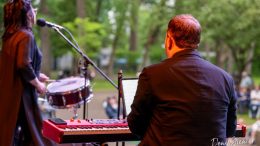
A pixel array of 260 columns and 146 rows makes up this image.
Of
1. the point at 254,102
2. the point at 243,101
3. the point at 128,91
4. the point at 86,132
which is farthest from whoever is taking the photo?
the point at 243,101

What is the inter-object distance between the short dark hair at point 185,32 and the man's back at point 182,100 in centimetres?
4

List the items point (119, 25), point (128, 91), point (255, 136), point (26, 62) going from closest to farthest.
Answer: point (128, 91) → point (26, 62) → point (255, 136) → point (119, 25)

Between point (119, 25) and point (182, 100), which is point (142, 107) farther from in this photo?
point (119, 25)

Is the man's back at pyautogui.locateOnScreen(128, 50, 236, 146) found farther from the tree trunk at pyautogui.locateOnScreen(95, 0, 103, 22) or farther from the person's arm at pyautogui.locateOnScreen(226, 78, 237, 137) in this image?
the tree trunk at pyautogui.locateOnScreen(95, 0, 103, 22)

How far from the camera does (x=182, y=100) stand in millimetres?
2064

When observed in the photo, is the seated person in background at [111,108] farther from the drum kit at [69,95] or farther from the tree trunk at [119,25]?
the tree trunk at [119,25]

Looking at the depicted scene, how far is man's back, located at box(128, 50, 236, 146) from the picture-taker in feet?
6.80

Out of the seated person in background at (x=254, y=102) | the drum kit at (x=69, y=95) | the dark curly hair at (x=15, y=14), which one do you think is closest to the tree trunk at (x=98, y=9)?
the seated person in background at (x=254, y=102)

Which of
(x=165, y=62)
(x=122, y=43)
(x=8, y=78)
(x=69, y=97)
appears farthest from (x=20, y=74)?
(x=122, y=43)

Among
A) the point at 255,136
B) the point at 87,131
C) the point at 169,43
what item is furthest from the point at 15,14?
the point at 255,136

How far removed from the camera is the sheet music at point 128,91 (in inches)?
124

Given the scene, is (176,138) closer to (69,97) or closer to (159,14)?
(69,97)

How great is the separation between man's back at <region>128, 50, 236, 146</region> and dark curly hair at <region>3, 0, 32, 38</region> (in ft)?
5.15

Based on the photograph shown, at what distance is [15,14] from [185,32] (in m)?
1.66
